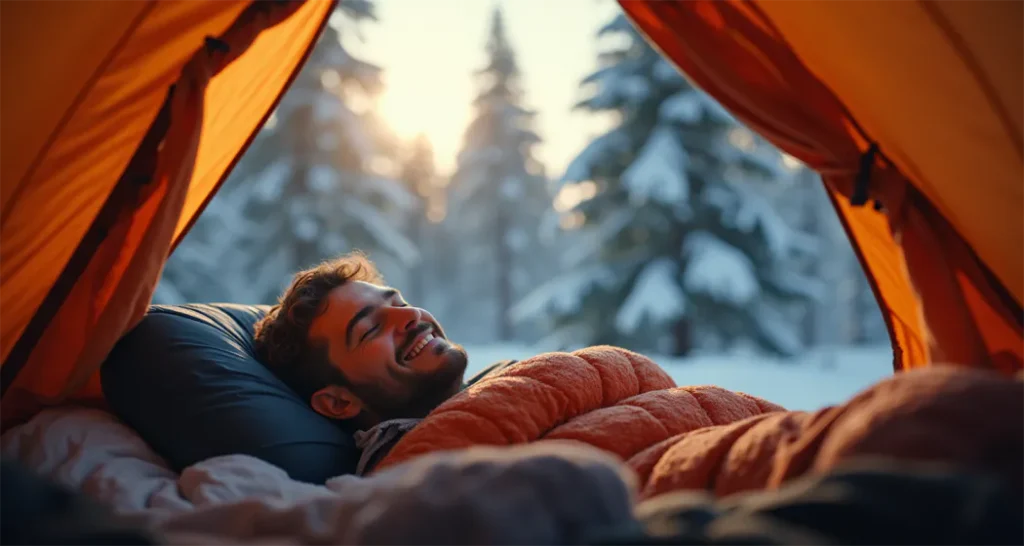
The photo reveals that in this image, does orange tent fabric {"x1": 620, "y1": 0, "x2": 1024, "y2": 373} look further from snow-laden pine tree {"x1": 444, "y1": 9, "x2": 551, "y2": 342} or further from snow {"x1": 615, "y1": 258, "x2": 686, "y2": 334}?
snow-laden pine tree {"x1": 444, "y1": 9, "x2": 551, "y2": 342}

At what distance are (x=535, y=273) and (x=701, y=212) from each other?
1032cm

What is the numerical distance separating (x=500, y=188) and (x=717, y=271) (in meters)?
7.98

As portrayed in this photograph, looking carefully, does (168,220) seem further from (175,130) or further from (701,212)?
(701,212)

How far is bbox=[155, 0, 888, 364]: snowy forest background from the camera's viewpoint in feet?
30.0

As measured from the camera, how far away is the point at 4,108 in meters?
1.91

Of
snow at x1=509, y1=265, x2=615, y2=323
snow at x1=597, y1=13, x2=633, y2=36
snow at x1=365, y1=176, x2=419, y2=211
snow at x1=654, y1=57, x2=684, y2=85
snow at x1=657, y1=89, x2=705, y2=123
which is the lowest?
snow at x1=509, y1=265, x2=615, y2=323

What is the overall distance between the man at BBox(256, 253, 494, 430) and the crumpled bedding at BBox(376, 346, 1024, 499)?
1.08 ft

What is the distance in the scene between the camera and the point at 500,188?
16.1 meters

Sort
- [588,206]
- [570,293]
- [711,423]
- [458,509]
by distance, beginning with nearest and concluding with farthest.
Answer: [458,509]
[711,423]
[570,293]
[588,206]

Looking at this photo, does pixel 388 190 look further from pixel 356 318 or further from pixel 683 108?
pixel 356 318

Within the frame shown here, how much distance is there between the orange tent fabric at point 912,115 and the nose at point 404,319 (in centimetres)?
114

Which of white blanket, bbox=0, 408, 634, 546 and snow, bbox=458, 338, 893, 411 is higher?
white blanket, bbox=0, 408, 634, 546

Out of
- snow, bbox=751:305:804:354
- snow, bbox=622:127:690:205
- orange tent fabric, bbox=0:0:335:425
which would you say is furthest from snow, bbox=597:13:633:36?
orange tent fabric, bbox=0:0:335:425

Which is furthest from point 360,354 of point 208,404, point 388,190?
point 388,190
